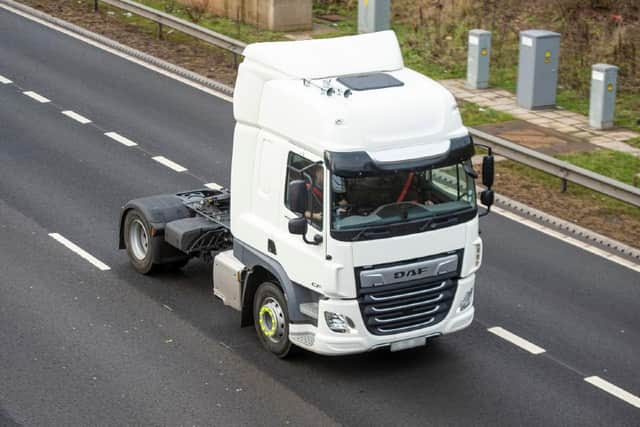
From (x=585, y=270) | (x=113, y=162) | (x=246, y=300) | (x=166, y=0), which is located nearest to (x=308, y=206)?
(x=246, y=300)

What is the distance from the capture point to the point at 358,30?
28.0 metres

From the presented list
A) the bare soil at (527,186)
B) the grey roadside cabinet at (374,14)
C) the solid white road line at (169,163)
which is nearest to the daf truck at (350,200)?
the bare soil at (527,186)

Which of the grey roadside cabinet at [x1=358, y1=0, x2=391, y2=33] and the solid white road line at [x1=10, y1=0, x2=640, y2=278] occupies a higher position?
the grey roadside cabinet at [x1=358, y1=0, x2=391, y2=33]

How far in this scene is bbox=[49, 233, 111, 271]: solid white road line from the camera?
16391mm

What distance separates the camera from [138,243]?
16141 millimetres

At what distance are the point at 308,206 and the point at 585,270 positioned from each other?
514 centimetres

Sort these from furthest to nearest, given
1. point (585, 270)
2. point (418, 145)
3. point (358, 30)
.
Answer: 1. point (358, 30)
2. point (585, 270)
3. point (418, 145)

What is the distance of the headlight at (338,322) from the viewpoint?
13.0 m

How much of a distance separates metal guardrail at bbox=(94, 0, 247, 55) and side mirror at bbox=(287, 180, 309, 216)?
12.5 metres

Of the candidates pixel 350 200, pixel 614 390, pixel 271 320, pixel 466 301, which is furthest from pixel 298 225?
pixel 614 390

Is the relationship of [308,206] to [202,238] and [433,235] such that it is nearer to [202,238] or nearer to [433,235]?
[433,235]

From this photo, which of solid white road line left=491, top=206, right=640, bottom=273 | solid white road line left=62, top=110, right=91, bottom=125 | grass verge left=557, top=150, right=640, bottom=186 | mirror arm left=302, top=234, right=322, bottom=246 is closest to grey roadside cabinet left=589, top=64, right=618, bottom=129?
grass verge left=557, top=150, right=640, bottom=186

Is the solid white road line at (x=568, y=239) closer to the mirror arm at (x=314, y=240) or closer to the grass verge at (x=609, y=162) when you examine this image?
the grass verge at (x=609, y=162)

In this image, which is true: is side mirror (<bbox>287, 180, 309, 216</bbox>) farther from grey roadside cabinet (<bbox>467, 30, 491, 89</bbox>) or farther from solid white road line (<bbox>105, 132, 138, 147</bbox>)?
grey roadside cabinet (<bbox>467, 30, 491, 89</bbox>)
